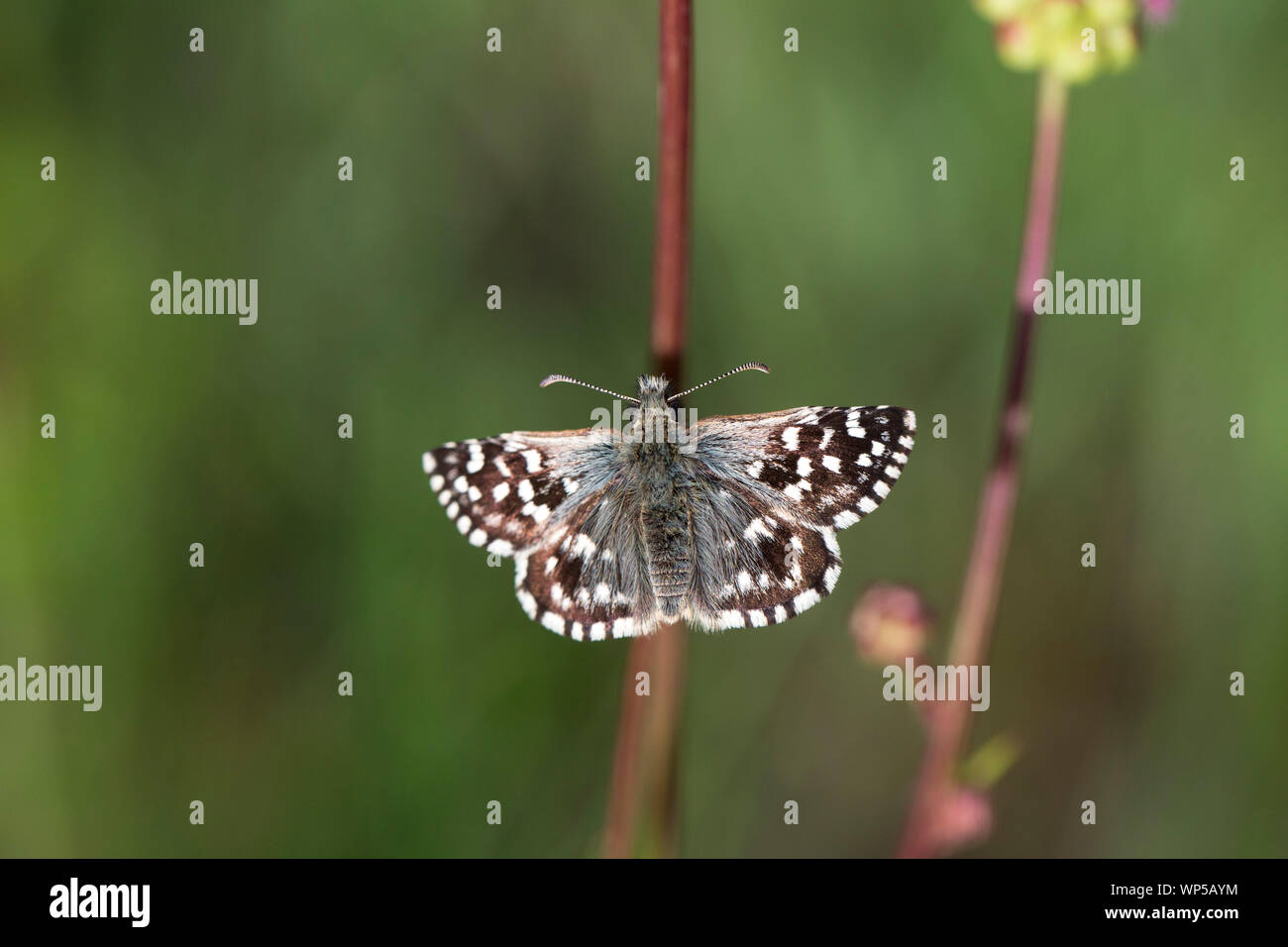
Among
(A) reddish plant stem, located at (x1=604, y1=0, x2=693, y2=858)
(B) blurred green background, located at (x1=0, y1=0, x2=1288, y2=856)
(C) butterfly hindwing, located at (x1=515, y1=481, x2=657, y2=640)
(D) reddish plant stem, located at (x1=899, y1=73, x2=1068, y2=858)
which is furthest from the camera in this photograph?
(B) blurred green background, located at (x1=0, y1=0, x2=1288, y2=856)

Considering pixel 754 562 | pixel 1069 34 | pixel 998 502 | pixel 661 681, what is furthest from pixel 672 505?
pixel 1069 34

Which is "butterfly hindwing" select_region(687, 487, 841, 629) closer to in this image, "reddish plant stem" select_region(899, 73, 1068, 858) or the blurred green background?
"reddish plant stem" select_region(899, 73, 1068, 858)

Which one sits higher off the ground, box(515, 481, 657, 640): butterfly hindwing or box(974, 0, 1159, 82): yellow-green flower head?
box(974, 0, 1159, 82): yellow-green flower head

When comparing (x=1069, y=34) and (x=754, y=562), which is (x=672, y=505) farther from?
(x=1069, y=34)

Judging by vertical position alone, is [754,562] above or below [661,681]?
above

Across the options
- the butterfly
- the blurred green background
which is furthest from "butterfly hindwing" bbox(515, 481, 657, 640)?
→ the blurred green background
